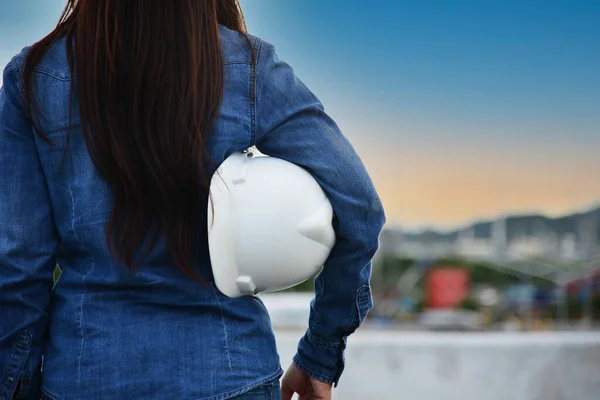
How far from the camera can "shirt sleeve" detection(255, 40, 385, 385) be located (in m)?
0.96

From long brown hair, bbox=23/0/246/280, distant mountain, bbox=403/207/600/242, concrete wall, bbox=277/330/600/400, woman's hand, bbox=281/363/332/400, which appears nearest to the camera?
long brown hair, bbox=23/0/246/280

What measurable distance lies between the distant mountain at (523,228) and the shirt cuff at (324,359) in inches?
1726

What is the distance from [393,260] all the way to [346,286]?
4980cm

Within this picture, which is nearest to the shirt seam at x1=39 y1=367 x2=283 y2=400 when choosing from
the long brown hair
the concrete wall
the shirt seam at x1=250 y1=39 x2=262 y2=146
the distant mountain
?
the long brown hair

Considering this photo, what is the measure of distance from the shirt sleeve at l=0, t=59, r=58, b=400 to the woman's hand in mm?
325

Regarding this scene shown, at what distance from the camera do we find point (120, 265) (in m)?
0.90

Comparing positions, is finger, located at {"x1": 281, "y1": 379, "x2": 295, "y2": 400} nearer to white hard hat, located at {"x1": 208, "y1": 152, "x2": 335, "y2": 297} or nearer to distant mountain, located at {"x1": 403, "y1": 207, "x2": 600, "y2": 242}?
A: white hard hat, located at {"x1": 208, "y1": 152, "x2": 335, "y2": 297}

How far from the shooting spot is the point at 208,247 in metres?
0.95

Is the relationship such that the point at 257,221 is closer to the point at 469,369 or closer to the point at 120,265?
the point at 120,265

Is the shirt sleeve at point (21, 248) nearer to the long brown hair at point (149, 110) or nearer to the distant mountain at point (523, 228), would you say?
the long brown hair at point (149, 110)

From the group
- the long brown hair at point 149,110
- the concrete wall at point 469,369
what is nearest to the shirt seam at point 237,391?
the long brown hair at point 149,110

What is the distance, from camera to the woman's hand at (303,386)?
1092 millimetres

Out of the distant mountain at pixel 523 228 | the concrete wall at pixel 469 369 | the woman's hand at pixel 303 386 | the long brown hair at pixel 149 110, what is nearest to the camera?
the long brown hair at pixel 149 110

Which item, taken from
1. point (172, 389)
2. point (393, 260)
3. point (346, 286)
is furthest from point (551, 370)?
point (393, 260)
